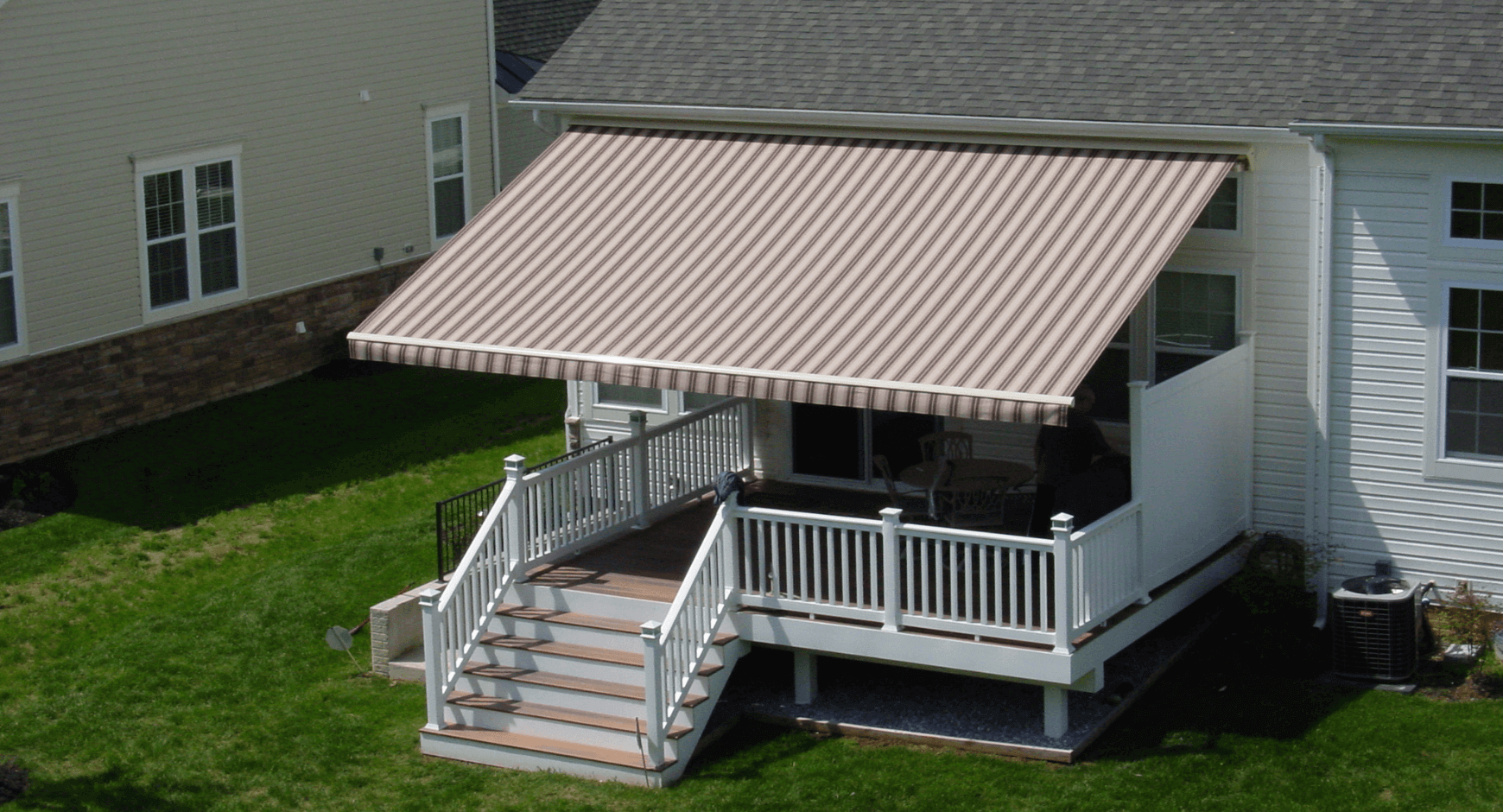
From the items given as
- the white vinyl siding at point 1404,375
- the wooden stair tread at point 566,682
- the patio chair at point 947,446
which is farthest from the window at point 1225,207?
the wooden stair tread at point 566,682

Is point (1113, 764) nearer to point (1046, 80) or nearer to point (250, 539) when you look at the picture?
point (1046, 80)

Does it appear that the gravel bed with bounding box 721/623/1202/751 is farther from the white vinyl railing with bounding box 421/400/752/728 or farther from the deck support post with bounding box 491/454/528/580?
the deck support post with bounding box 491/454/528/580

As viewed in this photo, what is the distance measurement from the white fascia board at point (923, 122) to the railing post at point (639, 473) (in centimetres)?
308

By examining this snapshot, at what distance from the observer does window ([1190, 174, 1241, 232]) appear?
1705 centimetres

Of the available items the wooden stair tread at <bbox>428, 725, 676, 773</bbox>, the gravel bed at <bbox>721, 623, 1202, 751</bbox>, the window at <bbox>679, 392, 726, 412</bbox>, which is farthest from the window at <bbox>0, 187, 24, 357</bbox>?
the gravel bed at <bbox>721, 623, 1202, 751</bbox>

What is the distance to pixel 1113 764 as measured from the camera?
48.5 ft

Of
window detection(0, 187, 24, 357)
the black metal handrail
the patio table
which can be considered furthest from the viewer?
window detection(0, 187, 24, 357)

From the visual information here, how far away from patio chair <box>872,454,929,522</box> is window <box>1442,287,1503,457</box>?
→ 4453 millimetres

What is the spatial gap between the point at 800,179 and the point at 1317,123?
182 inches

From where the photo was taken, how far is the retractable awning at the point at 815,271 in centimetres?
1514

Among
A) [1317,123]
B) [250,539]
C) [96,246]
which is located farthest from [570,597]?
[96,246]

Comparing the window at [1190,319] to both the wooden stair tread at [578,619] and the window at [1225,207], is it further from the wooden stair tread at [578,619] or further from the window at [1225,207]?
the wooden stair tread at [578,619]

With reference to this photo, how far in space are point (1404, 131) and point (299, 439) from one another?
540 inches

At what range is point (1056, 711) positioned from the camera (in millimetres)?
15094
